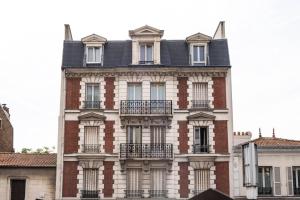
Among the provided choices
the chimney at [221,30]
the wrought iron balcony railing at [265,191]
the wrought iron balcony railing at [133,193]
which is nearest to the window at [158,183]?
the wrought iron balcony railing at [133,193]

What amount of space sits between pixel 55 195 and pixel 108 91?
694cm

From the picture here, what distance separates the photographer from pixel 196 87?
32.1m

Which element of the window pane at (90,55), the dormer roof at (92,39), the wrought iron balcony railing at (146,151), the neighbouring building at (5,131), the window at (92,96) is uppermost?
the dormer roof at (92,39)

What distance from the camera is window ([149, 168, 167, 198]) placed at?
100 feet

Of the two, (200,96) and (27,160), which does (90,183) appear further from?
(200,96)

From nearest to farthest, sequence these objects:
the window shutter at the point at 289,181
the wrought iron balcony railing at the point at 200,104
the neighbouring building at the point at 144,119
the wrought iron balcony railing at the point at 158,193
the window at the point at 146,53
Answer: the window shutter at the point at 289,181 < the wrought iron balcony railing at the point at 158,193 < the neighbouring building at the point at 144,119 < the wrought iron balcony railing at the point at 200,104 < the window at the point at 146,53

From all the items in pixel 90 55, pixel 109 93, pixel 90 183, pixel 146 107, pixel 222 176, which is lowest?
pixel 90 183

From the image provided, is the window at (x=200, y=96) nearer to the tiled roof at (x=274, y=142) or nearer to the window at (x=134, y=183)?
the tiled roof at (x=274, y=142)

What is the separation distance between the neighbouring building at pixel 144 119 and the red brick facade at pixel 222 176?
0.19 ft

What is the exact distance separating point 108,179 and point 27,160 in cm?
525

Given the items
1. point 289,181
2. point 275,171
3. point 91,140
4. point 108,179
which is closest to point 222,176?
point 275,171

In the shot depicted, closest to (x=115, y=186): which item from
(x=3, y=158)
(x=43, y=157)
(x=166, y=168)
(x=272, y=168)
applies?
(x=166, y=168)

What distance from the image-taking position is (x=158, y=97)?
31.9 m

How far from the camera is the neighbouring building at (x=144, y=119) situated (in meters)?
30.7
